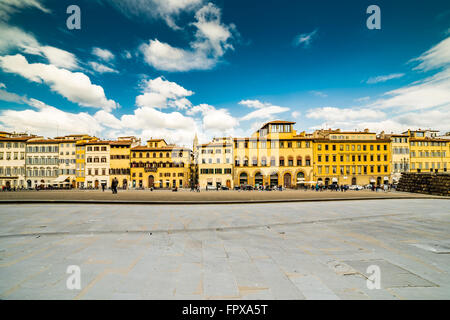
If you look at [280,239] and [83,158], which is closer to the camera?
[280,239]

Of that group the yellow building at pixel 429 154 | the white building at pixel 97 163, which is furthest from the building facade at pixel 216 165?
the yellow building at pixel 429 154

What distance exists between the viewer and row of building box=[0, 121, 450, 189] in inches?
1735

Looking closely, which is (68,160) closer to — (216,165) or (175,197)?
(216,165)

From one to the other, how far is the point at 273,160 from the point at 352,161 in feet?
63.1

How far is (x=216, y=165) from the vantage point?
45094 millimetres

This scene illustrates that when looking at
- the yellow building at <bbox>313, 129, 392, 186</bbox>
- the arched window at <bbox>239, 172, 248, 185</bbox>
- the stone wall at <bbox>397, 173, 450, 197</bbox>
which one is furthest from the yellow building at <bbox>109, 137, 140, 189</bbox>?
the stone wall at <bbox>397, 173, 450, 197</bbox>

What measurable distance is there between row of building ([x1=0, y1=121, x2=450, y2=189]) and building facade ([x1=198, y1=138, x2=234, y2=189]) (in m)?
0.24

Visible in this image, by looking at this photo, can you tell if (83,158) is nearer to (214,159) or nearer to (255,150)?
(214,159)

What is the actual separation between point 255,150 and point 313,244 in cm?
3973

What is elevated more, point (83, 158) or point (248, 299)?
point (83, 158)

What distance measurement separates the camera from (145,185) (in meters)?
47.3

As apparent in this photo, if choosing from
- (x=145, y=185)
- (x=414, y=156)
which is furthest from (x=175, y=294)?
(x=414, y=156)

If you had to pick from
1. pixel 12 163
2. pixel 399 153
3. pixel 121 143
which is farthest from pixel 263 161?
pixel 12 163

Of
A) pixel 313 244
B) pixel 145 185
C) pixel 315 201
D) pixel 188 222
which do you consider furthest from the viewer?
pixel 145 185
